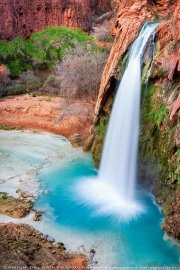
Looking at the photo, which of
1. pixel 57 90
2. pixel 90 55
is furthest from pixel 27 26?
pixel 90 55

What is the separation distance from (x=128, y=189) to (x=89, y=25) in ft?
104

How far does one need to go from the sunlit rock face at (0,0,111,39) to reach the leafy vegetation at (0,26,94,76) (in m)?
0.98

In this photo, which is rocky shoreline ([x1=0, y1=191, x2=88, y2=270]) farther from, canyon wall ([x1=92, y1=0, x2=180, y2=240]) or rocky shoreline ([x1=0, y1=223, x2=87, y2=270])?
canyon wall ([x1=92, y1=0, x2=180, y2=240])

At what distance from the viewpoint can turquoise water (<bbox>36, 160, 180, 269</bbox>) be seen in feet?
43.4

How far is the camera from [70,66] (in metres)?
28.5

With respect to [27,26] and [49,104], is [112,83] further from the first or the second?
[27,26]

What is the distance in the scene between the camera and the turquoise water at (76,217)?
13375 mm

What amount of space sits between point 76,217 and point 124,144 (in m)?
4.66

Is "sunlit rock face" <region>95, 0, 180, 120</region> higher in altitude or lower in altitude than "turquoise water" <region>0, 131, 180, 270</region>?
higher

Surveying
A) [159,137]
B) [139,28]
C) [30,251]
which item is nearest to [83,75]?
[139,28]

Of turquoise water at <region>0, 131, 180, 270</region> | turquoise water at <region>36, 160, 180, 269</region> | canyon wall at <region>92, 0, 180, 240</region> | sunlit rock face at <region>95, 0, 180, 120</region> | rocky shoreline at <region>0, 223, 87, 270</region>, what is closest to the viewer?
rocky shoreline at <region>0, 223, 87, 270</region>

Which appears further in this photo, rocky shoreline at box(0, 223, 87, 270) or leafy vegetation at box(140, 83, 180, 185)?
leafy vegetation at box(140, 83, 180, 185)

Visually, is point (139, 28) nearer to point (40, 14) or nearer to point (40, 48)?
point (40, 48)

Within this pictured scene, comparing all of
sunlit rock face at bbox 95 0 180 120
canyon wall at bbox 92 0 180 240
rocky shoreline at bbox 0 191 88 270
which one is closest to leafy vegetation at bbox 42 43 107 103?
sunlit rock face at bbox 95 0 180 120
